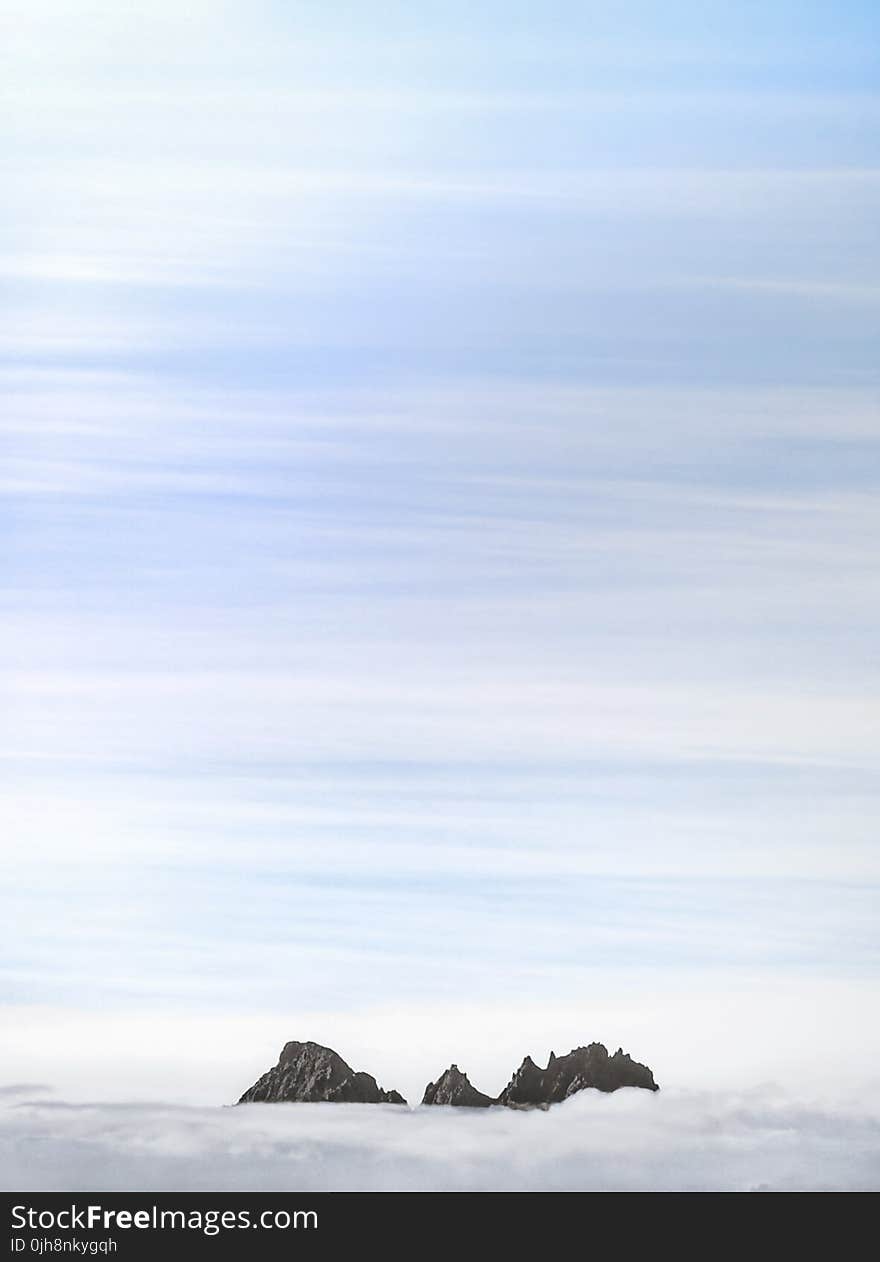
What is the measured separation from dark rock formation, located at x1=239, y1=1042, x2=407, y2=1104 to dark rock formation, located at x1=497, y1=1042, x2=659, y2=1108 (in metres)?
0.29

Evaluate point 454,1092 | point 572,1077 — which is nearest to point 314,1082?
point 454,1092

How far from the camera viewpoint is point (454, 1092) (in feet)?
12.7

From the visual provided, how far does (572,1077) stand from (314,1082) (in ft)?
2.08

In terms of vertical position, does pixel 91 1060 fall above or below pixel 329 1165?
above

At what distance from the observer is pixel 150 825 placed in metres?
3.96

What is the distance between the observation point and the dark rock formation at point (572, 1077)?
387 cm

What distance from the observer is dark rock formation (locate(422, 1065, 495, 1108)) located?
12.7ft
